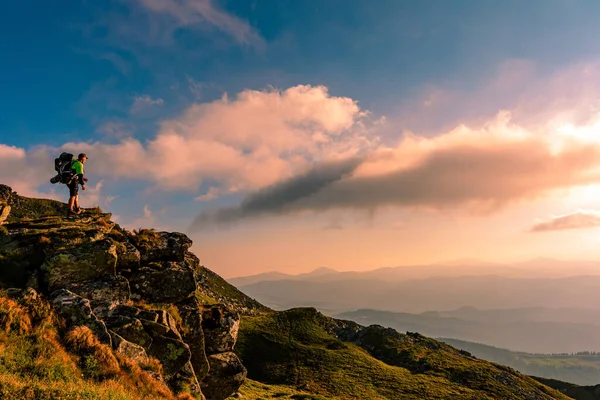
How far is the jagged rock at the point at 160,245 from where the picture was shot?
28.3m

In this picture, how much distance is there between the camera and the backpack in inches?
1217

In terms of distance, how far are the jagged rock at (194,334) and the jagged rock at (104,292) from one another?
4.68 meters

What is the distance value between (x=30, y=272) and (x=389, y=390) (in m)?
67.9

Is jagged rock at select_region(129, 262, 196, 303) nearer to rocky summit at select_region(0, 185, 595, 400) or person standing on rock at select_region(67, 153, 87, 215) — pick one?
rocky summit at select_region(0, 185, 595, 400)

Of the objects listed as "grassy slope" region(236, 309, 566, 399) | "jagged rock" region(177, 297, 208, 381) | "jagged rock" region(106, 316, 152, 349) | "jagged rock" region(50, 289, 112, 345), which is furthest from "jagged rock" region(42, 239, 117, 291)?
"grassy slope" region(236, 309, 566, 399)

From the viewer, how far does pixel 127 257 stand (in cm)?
2562

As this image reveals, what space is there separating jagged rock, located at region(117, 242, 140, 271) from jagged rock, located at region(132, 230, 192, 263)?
1.37 metres

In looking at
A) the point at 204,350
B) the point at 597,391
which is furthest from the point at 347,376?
the point at 597,391

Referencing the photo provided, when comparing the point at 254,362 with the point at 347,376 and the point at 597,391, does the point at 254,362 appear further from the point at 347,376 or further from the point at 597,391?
the point at 597,391

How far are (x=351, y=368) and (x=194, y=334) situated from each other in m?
62.5

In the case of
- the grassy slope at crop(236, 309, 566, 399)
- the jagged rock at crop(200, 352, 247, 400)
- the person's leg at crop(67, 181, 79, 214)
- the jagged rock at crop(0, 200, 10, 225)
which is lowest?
the grassy slope at crop(236, 309, 566, 399)

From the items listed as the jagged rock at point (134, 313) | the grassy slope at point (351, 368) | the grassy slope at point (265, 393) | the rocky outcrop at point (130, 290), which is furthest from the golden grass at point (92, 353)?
the grassy slope at point (351, 368)

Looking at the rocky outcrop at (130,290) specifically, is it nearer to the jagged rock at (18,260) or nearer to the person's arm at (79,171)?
the jagged rock at (18,260)

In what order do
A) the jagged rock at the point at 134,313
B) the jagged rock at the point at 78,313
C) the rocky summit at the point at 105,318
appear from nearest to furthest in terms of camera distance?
the rocky summit at the point at 105,318
the jagged rock at the point at 78,313
the jagged rock at the point at 134,313
